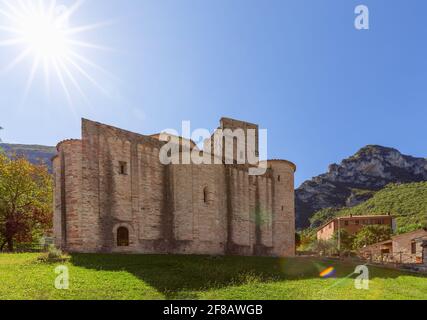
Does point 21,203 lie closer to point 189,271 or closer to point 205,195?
point 205,195

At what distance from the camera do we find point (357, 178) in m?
129

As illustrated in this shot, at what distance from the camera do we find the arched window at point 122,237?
24578 millimetres

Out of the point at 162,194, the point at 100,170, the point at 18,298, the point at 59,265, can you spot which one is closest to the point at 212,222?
the point at 162,194

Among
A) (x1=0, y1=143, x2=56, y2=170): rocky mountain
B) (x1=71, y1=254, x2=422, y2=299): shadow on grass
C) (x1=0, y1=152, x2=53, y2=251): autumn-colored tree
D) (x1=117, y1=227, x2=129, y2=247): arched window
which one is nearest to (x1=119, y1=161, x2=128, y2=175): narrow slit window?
(x1=117, y1=227, x2=129, y2=247): arched window

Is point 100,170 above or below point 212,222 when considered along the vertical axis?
above

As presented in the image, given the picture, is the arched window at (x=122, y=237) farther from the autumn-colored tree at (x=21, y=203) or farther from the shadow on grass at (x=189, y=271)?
the autumn-colored tree at (x=21, y=203)

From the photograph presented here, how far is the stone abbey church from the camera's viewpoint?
23.2m

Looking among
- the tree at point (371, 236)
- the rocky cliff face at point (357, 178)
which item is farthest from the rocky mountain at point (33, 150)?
the tree at point (371, 236)

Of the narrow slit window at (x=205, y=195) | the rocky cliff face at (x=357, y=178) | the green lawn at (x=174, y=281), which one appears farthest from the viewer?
the rocky cliff face at (x=357, y=178)

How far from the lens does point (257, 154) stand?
124 feet

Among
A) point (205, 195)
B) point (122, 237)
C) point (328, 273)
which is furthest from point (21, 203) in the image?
point (328, 273)
